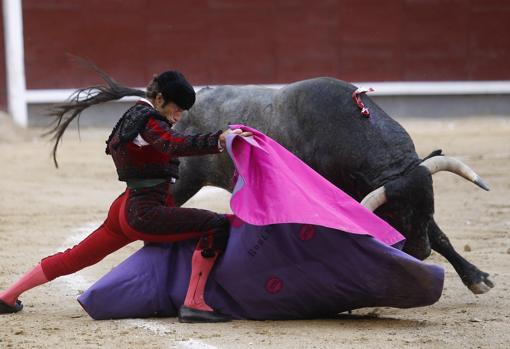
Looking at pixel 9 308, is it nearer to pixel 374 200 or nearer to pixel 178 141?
pixel 178 141

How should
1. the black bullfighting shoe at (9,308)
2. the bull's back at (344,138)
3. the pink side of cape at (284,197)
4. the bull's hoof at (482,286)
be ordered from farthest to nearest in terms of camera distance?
the bull's back at (344,138)
the bull's hoof at (482,286)
the black bullfighting shoe at (9,308)
the pink side of cape at (284,197)

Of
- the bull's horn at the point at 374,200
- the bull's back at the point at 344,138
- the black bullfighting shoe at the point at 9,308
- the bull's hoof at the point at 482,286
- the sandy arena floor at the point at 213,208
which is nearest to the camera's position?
the sandy arena floor at the point at 213,208

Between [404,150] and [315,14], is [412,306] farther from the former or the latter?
[315,14]

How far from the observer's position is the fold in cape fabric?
3.34 m

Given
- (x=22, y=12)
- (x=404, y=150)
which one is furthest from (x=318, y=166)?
(x=22, y=12)

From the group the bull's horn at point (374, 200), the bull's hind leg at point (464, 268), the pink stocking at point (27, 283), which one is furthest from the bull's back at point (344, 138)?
the pink stocking at point (27, 283)

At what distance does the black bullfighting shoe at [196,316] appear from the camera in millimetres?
3383

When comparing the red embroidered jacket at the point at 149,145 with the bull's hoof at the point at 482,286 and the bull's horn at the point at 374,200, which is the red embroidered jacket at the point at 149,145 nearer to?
the bull's horn at the point at 374,200

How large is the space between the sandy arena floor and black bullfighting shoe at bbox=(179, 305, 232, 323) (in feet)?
0.13

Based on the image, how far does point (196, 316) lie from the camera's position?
3.38 m

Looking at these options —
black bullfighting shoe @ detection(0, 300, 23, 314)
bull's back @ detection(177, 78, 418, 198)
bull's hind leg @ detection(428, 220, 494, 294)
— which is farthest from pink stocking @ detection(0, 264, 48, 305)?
bull's hind leg @ detection(428, 220, 494, 294)

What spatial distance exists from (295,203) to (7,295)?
99cm

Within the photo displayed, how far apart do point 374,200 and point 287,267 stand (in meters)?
0.53

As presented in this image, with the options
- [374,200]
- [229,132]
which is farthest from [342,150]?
[229,132]
